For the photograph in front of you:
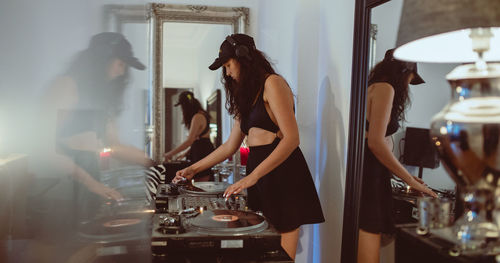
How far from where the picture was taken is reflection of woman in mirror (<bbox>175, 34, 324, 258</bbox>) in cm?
138

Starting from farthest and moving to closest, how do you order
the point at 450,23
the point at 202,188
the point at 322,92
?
the point at 322,92
the point at 202,188
the point at 450,23

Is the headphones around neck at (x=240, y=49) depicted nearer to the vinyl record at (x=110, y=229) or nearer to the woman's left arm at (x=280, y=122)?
the woman's left arm at (x=280, y=122)

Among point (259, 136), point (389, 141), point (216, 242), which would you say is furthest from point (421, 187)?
point (259, 136)

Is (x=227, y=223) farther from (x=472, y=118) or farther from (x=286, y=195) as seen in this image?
(x=472, y=118)

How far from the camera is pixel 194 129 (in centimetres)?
257

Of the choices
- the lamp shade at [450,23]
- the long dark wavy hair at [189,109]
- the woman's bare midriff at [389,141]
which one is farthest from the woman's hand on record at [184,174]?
Result: the lamp shade at [450,23]

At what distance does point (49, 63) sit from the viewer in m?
1.25

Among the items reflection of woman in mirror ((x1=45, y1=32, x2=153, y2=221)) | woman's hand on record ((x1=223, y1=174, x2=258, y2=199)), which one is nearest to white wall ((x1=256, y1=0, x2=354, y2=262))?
woman's hand on record ((x1=223, y1=174, x2=258, y2=199))

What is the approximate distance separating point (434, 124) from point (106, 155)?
1.13 metres

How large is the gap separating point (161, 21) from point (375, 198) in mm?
1898

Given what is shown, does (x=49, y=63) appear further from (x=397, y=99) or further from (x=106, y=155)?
(x=397, y=99)

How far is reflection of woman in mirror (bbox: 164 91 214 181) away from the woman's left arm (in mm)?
1171

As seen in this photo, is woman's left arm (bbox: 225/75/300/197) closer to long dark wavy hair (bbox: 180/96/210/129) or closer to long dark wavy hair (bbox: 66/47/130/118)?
long dark wavy hair (bbox: 66/47/130/118)

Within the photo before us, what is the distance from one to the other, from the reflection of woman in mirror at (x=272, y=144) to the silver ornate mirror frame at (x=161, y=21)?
112 centimetres
